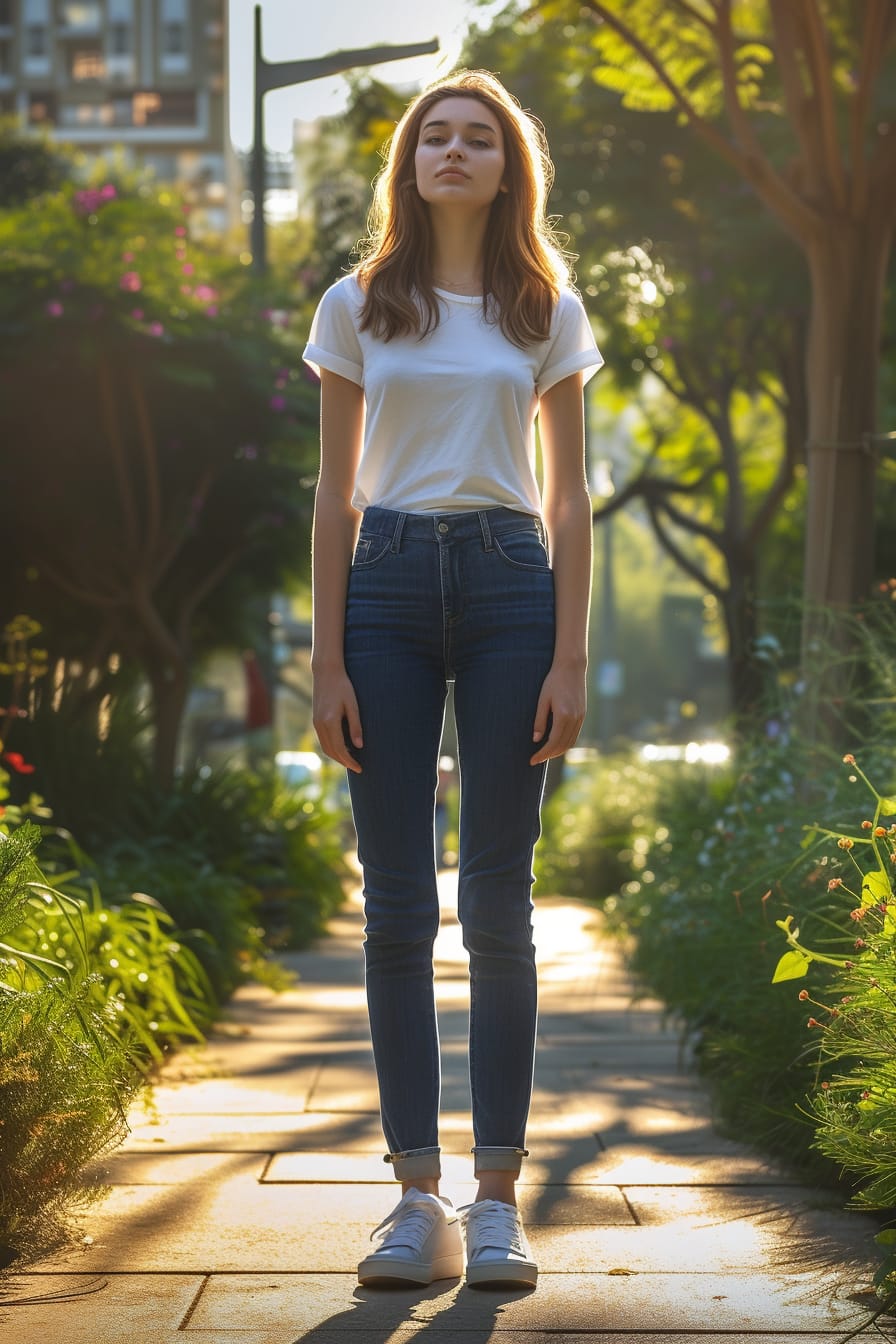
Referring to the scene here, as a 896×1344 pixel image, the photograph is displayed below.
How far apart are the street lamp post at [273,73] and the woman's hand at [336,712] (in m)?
8.34

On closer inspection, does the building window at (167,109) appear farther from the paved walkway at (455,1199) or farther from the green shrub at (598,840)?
the paved walkway at (455,1199)

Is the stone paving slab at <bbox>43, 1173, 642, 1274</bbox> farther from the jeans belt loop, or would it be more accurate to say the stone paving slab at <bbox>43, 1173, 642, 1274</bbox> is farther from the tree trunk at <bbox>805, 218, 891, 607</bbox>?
the tree trunk at <bbox>805, 218, 891, 607</bbox>

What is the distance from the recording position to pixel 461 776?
3.04 meters

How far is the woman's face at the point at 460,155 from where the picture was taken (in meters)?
3.13

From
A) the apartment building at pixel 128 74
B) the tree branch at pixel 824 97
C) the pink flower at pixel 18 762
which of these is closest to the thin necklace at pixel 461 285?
the pink flower at pixel 18 762

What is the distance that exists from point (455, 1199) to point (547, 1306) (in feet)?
2.46

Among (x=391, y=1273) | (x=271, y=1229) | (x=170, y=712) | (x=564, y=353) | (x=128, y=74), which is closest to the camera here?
(x=391, y=1273)

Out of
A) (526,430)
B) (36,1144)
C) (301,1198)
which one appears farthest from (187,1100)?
(526,430)

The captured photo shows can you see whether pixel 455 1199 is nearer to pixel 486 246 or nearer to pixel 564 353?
pixel 564 353

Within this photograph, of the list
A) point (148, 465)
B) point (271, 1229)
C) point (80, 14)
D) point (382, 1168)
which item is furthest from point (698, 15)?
point (80, 14)

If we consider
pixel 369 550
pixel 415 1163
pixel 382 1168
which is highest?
pixel 369 550

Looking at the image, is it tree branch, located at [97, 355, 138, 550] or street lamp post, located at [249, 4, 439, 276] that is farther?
street lamp post, located at [249, 4, 439, 276]

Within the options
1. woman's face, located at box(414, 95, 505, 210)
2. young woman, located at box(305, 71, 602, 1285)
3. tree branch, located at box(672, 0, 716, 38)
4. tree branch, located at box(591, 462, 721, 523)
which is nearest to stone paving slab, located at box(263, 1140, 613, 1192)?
young woman, located at box(305, 71, 602, 1285)

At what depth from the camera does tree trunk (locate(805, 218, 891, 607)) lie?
5.93 metres
